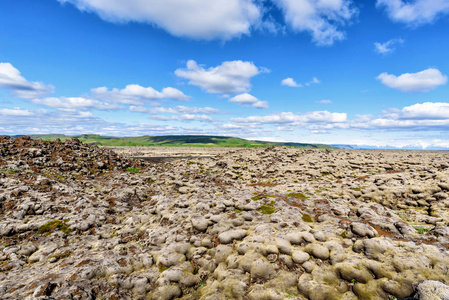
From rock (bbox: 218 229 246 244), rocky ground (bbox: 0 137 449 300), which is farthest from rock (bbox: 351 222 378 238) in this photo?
rock (bbox: 218 229 246 244)

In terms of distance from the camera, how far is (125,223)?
16.2 metres

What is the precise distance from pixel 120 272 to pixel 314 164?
3222 centimetres

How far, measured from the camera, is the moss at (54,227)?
48.2ft

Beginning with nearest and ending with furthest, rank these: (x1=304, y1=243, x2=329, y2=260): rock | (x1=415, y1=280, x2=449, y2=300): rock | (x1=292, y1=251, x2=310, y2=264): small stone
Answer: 1. (x1=415, y1=280, x2=449, y2=300): rock
2. (x1=292, y1=251, x2=310, y2=264): small stone
3. (x1=304, y1=243, x2=329, y2=260): rock

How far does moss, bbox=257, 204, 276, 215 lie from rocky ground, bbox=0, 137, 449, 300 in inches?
5.5

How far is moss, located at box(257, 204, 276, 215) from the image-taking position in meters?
14.9

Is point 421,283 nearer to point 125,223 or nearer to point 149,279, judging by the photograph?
point 149,279

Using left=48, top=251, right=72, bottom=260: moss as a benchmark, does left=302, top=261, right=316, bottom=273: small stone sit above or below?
above

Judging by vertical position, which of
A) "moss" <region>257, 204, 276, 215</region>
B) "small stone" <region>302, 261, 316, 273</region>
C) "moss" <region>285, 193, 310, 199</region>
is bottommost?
"small stone" <region>302, 261, 316, 273</region>

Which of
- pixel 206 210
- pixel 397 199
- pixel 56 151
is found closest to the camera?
pixel 206 210

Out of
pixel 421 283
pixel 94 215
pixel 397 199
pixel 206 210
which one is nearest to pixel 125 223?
pixel 94 215

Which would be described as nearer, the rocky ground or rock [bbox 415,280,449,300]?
rock [bbox 415,280,449,300]


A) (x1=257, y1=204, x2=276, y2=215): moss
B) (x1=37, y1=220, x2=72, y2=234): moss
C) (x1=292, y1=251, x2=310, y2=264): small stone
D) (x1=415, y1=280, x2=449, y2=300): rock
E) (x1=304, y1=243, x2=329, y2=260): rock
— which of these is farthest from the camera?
(x1=257, y1=204, x2=276, y2=215): moss

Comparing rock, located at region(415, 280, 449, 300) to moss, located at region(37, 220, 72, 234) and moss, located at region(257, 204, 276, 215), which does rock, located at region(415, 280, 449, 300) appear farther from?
moss, located at region(37, 220, 72, 234)
